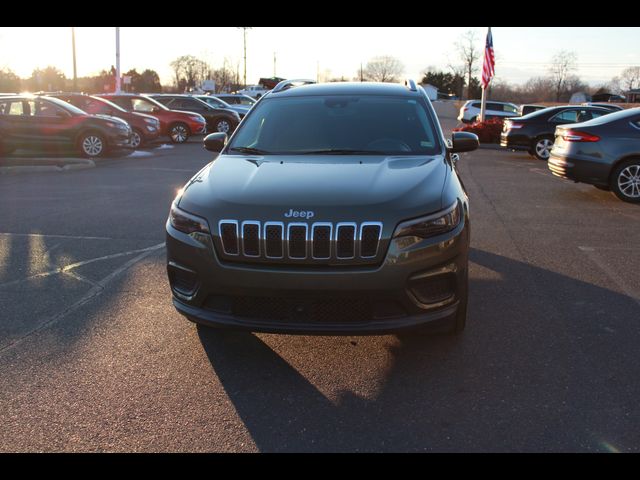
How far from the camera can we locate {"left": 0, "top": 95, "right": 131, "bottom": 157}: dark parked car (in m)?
16.4

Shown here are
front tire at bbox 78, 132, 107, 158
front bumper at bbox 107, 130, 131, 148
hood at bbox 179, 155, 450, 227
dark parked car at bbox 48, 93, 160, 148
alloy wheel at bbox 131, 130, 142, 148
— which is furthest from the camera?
alloy wheel at bbox 131, 130, 142, 148

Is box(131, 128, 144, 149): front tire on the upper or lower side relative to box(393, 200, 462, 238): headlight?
lower

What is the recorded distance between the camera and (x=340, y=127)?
5188 mm

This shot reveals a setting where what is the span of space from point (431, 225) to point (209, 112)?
23.2 metres

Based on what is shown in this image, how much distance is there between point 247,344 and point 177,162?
1294cm

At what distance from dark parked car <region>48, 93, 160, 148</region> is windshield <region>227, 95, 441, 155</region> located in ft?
49.6

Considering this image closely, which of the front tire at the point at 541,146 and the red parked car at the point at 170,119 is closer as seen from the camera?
the front tire at the point at 541,146

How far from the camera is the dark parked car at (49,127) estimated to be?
16438 millimetres

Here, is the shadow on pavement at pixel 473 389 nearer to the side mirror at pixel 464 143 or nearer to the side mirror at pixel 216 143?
the side mirror at pixel 464 143

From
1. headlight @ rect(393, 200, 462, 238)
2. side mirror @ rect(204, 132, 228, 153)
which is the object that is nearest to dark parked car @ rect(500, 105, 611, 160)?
side mirror @ rect(204, 132, 228, 153)

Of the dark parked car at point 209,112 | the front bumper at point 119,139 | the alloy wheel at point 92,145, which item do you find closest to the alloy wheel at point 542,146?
the front bumper at point 119,139

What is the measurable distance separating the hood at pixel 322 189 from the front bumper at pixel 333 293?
0.73ft

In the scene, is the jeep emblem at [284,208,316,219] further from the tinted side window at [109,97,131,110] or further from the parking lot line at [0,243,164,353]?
the tinted side window at [109,97,131,110]

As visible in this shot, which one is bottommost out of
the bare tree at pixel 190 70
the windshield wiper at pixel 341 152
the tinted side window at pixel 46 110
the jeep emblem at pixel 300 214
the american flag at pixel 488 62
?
the jeep emblem at pixel 300 214
